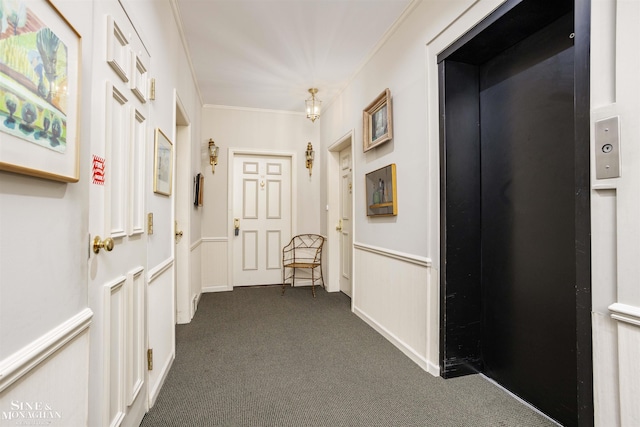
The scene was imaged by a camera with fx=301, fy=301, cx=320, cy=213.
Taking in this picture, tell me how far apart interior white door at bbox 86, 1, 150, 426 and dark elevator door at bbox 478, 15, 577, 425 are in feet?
6.74

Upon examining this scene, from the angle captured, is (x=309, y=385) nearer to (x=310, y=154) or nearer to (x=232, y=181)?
(x=232, y=181)

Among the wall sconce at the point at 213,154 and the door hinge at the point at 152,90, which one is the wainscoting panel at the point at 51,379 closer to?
the door hinge at the point at 152,90

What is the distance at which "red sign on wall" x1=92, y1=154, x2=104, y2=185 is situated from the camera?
1.08 meters

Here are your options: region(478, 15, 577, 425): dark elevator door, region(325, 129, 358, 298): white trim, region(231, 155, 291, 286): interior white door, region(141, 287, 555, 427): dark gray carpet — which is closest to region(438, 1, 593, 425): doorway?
region(478, 15, 577, 425): dark elevator door

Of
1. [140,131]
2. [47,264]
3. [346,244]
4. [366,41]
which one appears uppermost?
[366,41]

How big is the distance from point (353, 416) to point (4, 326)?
1557mm

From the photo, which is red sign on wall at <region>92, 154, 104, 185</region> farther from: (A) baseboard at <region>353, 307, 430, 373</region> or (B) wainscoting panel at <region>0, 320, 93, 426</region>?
(A) baseboard at <region>353, 307, 430, 373</region>

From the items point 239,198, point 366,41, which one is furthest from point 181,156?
point 366,41

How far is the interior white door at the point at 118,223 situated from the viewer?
1.09m

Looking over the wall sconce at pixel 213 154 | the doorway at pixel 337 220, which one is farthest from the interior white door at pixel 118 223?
the doorway at pixel 337 220

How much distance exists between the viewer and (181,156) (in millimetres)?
3072

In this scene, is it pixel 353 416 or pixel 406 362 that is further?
pixel 406 362

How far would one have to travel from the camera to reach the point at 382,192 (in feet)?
8.88

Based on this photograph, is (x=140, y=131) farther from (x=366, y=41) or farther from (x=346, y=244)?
(x=346, y=244)
